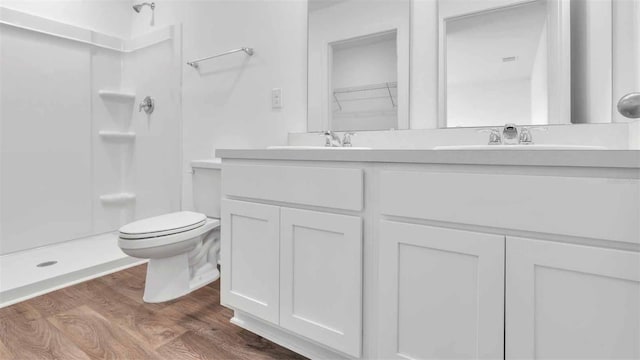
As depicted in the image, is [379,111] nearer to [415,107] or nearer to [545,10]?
[415,107]

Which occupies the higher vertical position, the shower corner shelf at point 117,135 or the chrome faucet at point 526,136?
the shower corner shelf at point 117,135

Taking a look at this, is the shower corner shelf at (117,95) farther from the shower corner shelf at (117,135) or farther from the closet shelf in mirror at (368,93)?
the closet shelf in mirror at (368,93)

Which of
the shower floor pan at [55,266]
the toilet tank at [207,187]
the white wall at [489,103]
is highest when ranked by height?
the white wall at [489,103]

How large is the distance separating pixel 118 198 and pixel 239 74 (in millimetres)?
1632

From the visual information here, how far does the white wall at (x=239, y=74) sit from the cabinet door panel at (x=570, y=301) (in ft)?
4.44

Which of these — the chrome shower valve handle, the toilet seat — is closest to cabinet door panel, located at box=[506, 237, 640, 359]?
the toilet seat

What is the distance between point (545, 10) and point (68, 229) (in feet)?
11.0

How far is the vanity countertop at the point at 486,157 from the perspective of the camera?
67 centimetres

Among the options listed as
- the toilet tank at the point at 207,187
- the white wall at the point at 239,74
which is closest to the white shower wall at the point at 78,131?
the white wall at the point at 239,74

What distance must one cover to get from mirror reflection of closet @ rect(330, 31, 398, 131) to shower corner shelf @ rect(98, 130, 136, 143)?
1999 mm

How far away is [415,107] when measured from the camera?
1520 millimetres

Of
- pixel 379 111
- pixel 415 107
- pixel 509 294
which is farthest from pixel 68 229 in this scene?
pixel 509 294

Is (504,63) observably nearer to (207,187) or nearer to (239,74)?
(239,74)

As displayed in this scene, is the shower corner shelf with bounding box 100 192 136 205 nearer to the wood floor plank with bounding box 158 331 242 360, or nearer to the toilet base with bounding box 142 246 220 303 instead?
the toilet base with bounding box 142 246 220 303
